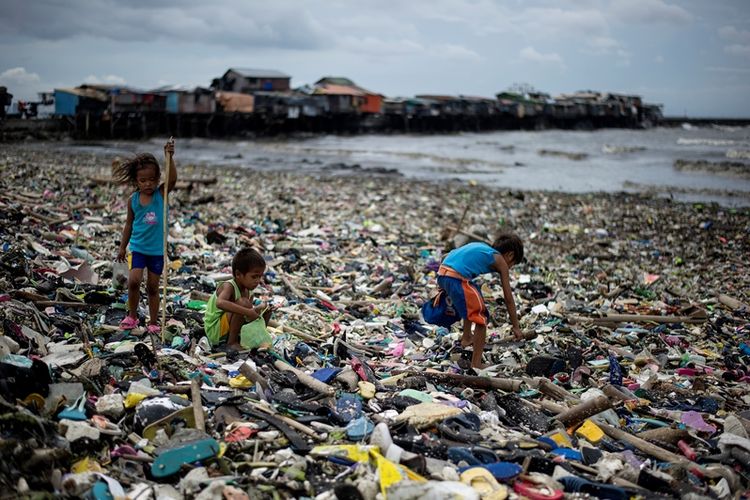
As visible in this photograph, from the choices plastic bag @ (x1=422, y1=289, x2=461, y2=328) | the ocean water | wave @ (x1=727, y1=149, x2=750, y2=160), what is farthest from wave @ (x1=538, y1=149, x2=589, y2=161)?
plastic bag @ (x1=422, y1=289, x2=461, y2=328)

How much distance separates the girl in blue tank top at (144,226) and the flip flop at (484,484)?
291cm

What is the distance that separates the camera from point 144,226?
4762 millimetres

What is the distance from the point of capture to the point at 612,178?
26281 millimetres

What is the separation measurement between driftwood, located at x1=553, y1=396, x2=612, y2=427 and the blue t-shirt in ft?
4.55

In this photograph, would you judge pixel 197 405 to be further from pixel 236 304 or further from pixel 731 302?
pixel 731 302

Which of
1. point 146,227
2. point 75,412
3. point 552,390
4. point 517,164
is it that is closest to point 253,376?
point 75,412

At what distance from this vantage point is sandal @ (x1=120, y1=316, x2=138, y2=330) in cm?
473

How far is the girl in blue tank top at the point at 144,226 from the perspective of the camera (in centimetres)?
472

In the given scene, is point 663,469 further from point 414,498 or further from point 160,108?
point 160,108

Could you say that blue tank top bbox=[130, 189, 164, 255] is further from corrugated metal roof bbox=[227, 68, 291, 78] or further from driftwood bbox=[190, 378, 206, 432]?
corrugated metal roof bbox=[227, 68, 291, 78]

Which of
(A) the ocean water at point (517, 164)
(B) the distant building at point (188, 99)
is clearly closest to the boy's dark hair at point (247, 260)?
(A) the ocean water at point (517, 164)

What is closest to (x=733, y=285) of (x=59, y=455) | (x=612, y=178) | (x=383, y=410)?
(x=383, y=410)

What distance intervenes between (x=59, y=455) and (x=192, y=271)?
431 cm

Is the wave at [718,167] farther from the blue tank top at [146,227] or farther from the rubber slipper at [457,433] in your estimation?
the blue tank top at [146,227]
